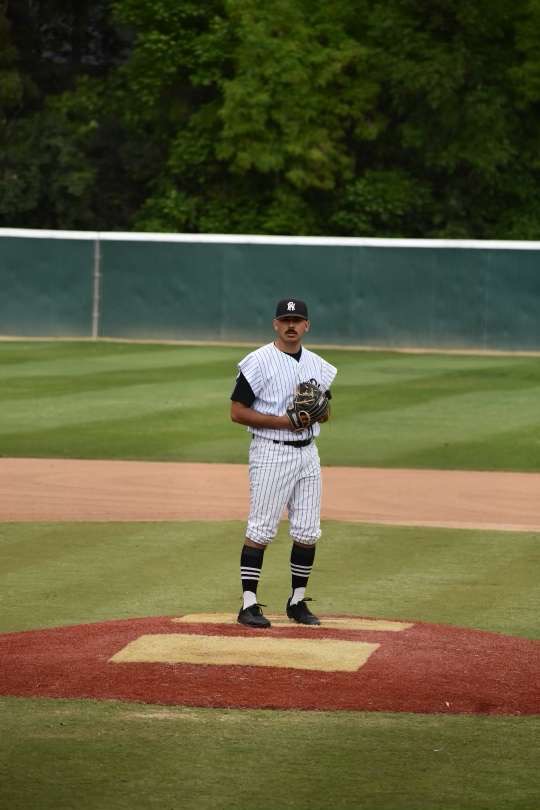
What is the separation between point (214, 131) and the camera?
1731 inches

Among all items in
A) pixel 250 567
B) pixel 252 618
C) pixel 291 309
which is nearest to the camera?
pixel 291 309

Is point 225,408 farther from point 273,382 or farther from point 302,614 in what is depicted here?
point 273,382

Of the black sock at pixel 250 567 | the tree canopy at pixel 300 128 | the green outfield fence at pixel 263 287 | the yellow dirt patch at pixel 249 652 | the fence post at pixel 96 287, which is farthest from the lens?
the tree canopy at pixel 300 128

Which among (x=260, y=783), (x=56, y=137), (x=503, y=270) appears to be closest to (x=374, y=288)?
(x=503, y=270)

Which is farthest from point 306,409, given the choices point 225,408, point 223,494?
point 225,408

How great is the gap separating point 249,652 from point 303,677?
444 millimetres

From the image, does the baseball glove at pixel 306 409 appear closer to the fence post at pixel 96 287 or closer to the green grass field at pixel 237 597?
the green grass field at pixel 237 597

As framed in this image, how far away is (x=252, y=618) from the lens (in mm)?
8469

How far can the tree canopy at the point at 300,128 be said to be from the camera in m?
41.6

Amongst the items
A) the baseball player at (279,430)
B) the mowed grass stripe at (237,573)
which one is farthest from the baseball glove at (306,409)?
the mowed grass stripe at (237,573)

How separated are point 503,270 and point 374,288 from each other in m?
2.76

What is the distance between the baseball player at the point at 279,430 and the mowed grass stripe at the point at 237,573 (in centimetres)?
127

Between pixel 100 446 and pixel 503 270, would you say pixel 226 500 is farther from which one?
pixel 503 270

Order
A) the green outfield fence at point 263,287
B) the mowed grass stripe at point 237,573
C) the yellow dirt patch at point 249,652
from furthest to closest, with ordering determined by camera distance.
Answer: the green outfield fence at point 263,287 → the mowed grass stripe at point 237,573 → the yellow dirt patch at point 249,652
